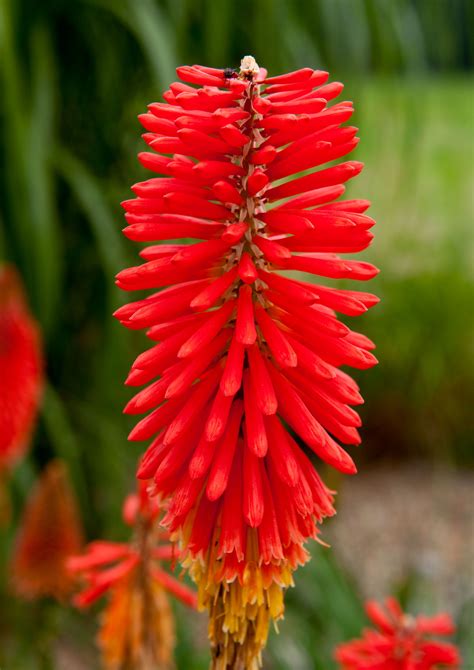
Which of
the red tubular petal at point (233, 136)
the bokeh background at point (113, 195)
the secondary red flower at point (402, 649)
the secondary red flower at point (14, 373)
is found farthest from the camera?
the bokeh background at point (113, 195)

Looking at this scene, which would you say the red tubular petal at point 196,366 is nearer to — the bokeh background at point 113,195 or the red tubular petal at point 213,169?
the red tubular petal at point 213,169

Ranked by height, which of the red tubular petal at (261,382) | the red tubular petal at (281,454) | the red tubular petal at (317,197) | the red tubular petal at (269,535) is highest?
the red tubular petal at (317,197)

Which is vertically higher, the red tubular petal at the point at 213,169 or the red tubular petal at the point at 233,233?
the red tubular petal at the point at 213,169

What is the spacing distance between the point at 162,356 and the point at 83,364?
94.4 inches

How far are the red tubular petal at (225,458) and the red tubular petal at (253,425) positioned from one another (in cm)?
2

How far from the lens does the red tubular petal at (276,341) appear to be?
663 millimetres

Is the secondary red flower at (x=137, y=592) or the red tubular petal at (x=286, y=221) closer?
the red tubular petal at (x=286, y=221)

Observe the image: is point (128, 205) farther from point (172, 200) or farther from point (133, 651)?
point (133, 651)

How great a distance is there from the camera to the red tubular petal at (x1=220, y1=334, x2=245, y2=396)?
0.66 m

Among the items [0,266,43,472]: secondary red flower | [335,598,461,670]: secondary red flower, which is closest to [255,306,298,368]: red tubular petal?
[335,598,461,670]: secondary red flower

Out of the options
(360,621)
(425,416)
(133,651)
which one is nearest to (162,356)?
(133,651)

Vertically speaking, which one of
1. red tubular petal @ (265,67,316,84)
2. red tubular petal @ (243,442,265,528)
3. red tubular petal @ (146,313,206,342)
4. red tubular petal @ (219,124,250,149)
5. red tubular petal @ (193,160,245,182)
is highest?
red tubular petal @ (265,67,316,84)

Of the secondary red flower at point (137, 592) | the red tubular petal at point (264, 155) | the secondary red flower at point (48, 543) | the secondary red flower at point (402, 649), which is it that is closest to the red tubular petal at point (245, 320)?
the red tubular petal at point (264, 155)

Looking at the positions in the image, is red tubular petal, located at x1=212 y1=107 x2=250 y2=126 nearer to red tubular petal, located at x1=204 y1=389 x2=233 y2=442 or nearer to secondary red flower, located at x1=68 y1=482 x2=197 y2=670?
red tubular petal, located at x1=204 y1=389 x2=233 y2=442
